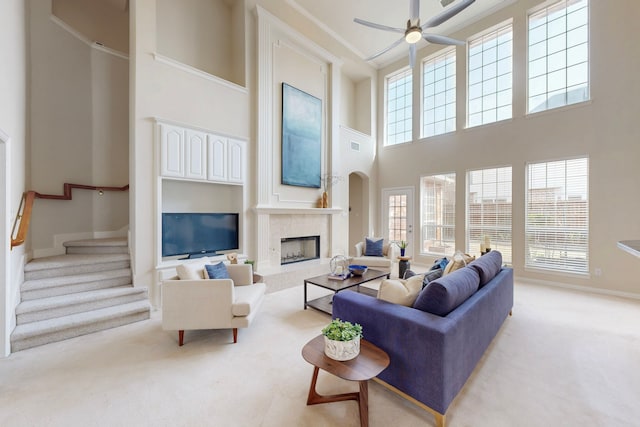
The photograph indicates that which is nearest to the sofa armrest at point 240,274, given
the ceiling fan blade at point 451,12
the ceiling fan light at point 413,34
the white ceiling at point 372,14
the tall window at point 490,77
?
the ceiling fan light at point 413,34

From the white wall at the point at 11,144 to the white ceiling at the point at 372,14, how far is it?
4298 mm

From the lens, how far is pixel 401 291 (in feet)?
6.63

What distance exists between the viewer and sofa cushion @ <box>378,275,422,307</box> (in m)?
2.00

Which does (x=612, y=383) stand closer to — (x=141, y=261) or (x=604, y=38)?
(x=141, y=261)

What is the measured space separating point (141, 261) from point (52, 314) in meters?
0.96

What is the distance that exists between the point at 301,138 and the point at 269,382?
455 cm

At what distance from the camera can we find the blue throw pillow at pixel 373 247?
212 inches

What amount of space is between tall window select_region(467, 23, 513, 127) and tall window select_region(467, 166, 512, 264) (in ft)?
4.01

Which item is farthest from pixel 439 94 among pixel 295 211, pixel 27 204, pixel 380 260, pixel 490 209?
pixel 27 204

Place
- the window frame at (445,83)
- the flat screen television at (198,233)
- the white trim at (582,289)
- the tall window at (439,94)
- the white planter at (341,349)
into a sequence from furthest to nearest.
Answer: the tall window at (439,94)
the window frame at (445,83)
the white trim at (582,289)
the flat screen television at (198,233)
the white planter at (341,349)

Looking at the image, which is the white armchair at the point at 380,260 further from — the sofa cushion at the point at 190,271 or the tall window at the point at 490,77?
the tall window at the point at 490,77

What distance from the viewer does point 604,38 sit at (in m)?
4.26

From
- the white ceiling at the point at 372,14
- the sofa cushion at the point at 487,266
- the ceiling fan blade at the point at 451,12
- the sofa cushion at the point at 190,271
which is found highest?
the white ceiling at the point at 372,14

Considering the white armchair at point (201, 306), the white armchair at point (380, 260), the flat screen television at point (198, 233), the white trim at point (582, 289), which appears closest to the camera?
the white armchair at point (201, 306)
